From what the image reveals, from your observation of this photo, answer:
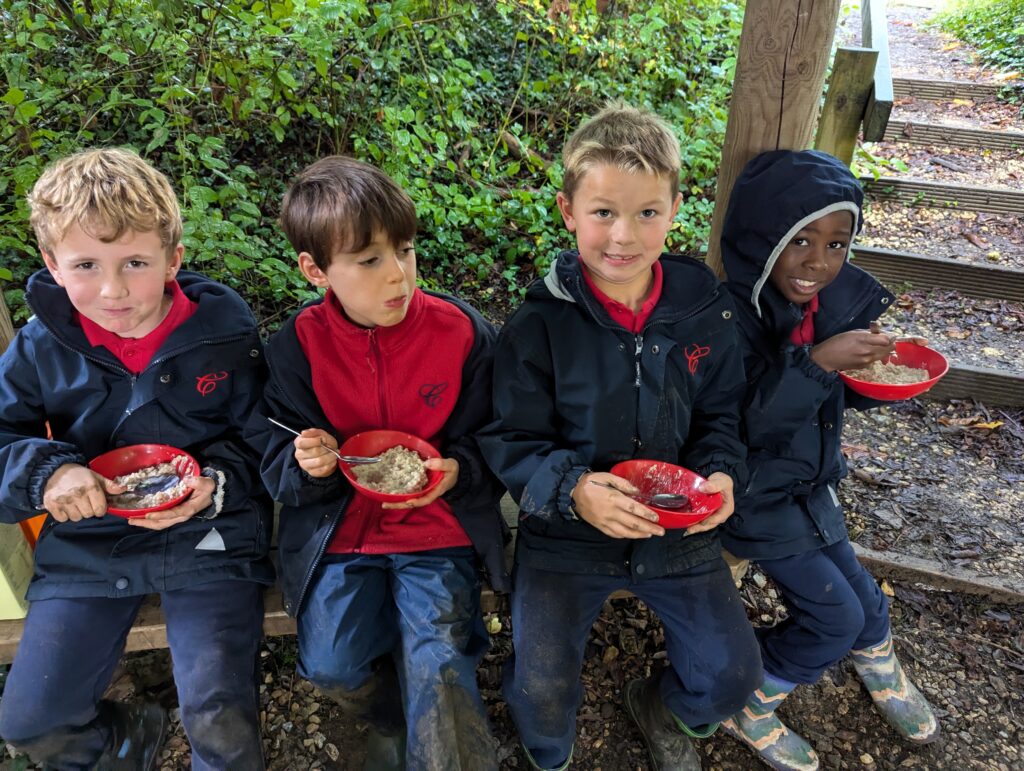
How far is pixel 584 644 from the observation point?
2137mm

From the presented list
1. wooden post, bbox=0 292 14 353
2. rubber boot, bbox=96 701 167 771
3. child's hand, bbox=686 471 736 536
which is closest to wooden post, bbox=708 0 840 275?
child's hand, bbox=686 471 736 536

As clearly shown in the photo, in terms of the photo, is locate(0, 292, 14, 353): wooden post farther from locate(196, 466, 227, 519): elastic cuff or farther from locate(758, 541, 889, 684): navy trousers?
locate(758, 541, 889, 684): navy trousers

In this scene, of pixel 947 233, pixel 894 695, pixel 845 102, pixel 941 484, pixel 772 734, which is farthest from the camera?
pixel 947 233

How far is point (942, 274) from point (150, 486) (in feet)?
15.6

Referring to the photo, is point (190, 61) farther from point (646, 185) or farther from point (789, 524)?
point (789, 524)

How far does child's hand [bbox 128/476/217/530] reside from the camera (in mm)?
1930

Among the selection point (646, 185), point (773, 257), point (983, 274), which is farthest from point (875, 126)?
point (983, 274)

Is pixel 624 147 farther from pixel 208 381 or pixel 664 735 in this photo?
pixel 664 735

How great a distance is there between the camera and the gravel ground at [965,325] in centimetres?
407

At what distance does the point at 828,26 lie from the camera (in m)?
2.18

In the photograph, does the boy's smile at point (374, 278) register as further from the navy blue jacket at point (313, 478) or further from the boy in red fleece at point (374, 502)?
the navy blue jacket at point (313, 478)

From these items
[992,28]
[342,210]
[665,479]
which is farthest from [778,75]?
[992,28]

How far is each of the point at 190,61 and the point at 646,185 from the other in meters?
3.30

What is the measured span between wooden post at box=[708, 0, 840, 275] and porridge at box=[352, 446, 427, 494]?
1522mm
